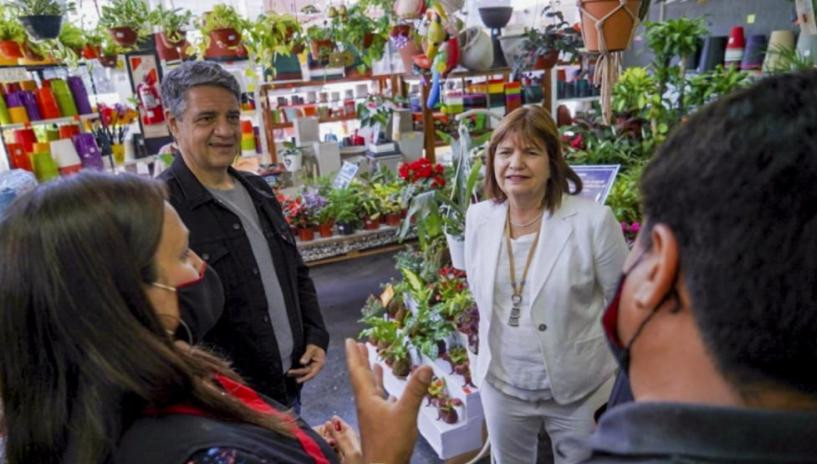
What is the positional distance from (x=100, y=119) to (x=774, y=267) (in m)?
4.55

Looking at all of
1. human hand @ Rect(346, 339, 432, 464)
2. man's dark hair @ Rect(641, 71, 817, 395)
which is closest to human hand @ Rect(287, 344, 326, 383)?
human hand @ Rect(346, 339, 432, 464)

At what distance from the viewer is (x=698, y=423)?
481mm

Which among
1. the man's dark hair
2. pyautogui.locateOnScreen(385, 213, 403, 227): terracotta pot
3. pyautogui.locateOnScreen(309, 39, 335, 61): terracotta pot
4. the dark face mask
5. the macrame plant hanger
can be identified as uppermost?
pyautogui.locateOnScreen(309, 39, 335, 61): terracotta pot

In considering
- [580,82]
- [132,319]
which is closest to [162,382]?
[132,319]

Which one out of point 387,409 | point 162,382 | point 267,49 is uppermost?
point 267,49

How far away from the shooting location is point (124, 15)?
3.41 meters

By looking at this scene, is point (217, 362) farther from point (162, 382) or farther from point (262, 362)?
point (262, 362)

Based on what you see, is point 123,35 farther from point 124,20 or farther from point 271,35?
point 271,35

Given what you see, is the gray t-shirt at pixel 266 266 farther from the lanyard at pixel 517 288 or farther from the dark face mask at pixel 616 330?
the dark face mask at pixel 616 330

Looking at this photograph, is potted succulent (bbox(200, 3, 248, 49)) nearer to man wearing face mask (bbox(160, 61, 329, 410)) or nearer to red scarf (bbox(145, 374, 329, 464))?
man wearing face mask (bbox(160, 61, 329, 410))

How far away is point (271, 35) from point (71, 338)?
3.27 metres

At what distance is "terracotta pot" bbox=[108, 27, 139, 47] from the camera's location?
11.1 feet

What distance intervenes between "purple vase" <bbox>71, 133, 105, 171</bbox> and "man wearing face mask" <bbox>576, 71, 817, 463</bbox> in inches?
156

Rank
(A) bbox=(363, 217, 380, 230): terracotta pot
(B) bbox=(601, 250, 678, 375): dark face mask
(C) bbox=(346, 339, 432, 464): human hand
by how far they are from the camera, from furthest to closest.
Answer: (A) bbox=(363, 217, 380, 230): terracotta pot < (C) bbox=(346, 339, 432, 464): human hand < (B) bbox=(601, 250, 678, 375): dark face mask
